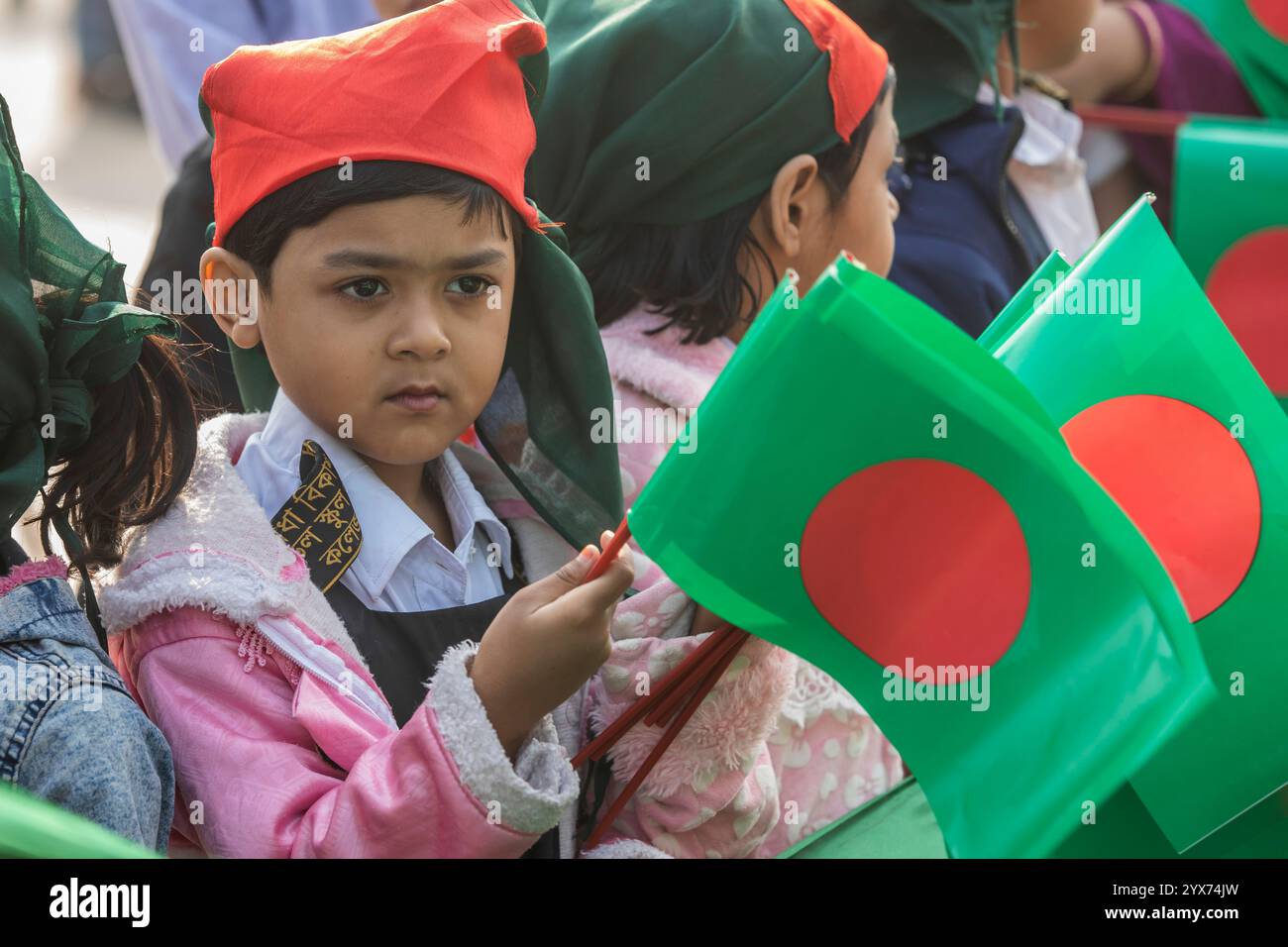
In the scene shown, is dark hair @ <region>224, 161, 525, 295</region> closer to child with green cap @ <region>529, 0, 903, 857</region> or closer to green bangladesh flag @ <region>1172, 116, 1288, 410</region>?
child with green cap @ <region>529, 0, 903, 857</region>

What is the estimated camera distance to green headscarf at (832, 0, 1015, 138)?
2.01 m

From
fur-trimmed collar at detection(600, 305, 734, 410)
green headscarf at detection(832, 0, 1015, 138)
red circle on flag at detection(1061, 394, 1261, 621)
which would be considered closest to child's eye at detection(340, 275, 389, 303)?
fur-trimmed collar at detection(600, 305, 734, 410)

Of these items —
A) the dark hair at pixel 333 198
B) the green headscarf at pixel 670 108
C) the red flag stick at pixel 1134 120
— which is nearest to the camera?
the dark hair at pixel 333 198

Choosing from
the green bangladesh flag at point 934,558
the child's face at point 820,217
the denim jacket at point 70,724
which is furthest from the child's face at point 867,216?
the denim jacket at point 70,724

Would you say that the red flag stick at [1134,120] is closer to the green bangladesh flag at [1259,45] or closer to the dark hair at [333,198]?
the green bangladesh flag at [1259,45]

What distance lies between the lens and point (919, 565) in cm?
101

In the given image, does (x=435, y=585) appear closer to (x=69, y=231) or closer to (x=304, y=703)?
(x=304, y=703)

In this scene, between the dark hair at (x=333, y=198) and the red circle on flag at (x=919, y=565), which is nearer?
the red circle on flag at (x=919, y=565)

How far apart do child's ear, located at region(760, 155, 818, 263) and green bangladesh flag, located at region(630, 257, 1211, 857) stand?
0.61m

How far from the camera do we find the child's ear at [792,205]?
1551 millimetres

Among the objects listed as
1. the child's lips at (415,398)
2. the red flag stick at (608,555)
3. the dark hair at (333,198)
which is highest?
the dark hair at (333,198)

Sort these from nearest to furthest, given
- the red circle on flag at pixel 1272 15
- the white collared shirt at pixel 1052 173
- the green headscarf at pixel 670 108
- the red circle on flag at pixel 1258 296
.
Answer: the green headscarf at pixel 670 108
the red circle on flag at pixel 1258 296
the white collared shirt at pixel 1052 173
the red circle on flag at pixel 1272 15

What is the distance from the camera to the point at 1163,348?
1.12 meters

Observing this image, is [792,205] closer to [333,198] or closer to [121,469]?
[333,198]
